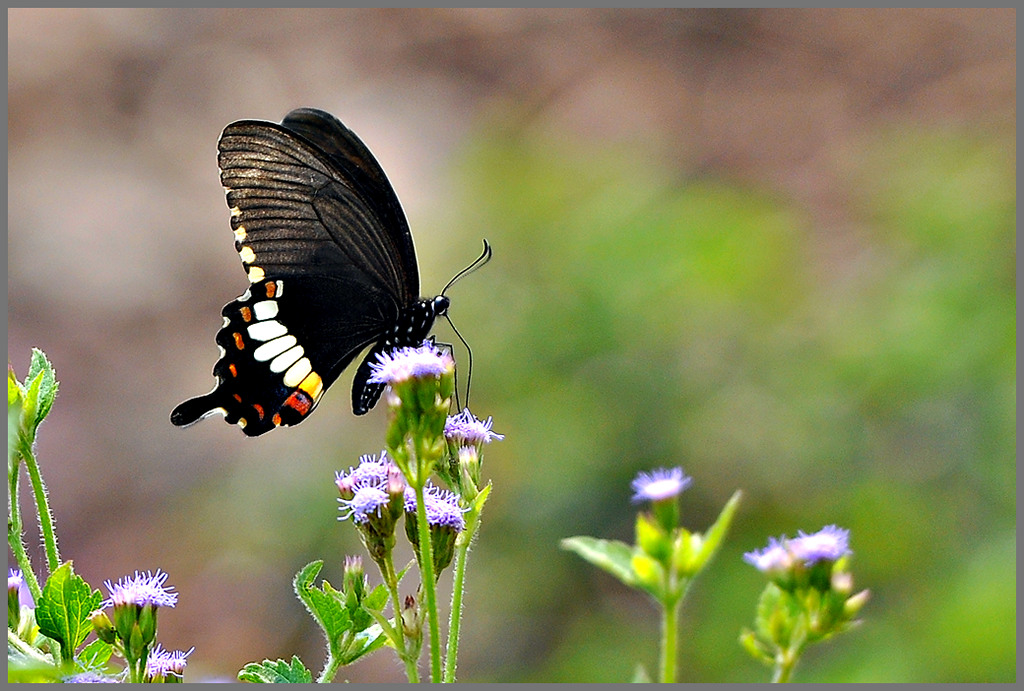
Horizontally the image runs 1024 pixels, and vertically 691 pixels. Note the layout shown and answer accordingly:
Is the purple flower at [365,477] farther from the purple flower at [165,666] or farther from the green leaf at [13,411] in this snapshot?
the green leaf at [13,411]

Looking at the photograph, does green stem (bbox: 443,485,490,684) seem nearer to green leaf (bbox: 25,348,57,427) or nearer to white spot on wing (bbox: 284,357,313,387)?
green leaf (bbox: 25,348,57,427)

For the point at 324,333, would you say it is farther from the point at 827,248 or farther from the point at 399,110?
the point at 399,110

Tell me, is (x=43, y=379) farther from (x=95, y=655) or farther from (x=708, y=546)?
(x=708, y=546)

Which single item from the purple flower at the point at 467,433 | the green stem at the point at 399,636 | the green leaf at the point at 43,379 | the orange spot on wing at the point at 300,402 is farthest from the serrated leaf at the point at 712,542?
the orange spot on wing at the point at 300,402

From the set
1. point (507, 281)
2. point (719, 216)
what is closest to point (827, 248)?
point (719, 216)

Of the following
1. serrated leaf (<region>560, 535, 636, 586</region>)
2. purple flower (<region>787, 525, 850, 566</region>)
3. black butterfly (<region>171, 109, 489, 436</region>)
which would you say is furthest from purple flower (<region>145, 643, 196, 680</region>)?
black butterfly (<region>171, 109, 489, 436</region>)

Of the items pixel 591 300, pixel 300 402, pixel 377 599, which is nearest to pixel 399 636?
pixel 377 599
